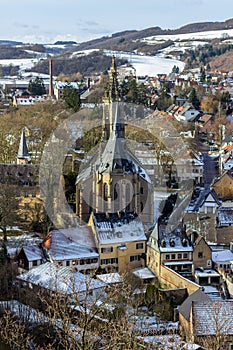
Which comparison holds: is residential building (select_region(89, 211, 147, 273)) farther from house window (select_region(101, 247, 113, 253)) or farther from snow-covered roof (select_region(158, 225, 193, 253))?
snow-covered roof (select_region(158, 225, 193, 253))

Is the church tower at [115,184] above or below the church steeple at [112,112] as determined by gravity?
below

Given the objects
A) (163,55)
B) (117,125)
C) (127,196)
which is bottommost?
(127,196)

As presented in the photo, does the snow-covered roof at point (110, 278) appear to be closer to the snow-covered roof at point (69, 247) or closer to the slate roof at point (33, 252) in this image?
the snow-covered roof at point (69, 247)

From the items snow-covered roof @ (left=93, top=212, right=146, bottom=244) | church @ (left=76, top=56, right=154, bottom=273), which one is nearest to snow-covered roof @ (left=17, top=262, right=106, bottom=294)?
church @ (left=76, top=56, right=154, bottom=273)

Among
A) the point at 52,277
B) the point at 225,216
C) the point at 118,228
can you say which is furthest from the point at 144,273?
the point at 225,216

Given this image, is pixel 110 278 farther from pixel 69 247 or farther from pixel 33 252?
pixel 33 252

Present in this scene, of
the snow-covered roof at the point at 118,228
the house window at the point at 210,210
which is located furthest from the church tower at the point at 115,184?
the house window at the point at 210,210
